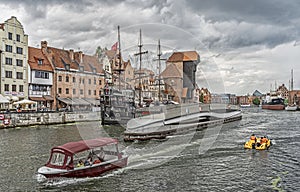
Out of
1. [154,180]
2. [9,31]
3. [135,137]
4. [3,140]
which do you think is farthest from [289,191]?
[9,31]

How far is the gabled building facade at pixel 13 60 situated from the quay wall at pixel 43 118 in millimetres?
5675

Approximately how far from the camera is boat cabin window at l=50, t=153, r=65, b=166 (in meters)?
21.7

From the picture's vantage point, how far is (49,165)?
21.5 metres

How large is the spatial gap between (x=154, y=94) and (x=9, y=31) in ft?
193

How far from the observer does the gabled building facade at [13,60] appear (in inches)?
2598

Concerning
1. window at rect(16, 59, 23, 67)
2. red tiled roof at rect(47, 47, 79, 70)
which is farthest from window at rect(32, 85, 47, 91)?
red tiled roof at rect(47, 47, 79, 70)

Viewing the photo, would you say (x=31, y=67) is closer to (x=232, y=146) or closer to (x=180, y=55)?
(x=232, y=146)

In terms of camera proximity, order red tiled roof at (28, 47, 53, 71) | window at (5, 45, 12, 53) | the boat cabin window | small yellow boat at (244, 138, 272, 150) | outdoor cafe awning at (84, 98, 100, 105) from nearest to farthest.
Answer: the boat cabin window → small yellow boat at (244, 138, 272, 150) → window at (5, 45, 12, 53) → red tiled roof at (28, 47, 53, 71) → outdoor cafe awning at (84, 98, 100, 105)

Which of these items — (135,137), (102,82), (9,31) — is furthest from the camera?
(102,82)

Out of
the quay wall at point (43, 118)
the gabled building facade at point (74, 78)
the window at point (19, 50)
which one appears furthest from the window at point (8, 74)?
the gabled building facade at point (74, 78)

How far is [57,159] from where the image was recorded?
72.1 feet

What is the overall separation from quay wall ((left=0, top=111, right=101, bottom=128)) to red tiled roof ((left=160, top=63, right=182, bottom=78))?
57.7 meters

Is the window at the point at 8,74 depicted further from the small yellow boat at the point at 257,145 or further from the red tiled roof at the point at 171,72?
the red tiled roof at the point at 171,72

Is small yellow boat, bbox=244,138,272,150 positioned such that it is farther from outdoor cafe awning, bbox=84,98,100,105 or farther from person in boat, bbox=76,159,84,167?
outdoor cafe awning, bbox=84,98,100,105
